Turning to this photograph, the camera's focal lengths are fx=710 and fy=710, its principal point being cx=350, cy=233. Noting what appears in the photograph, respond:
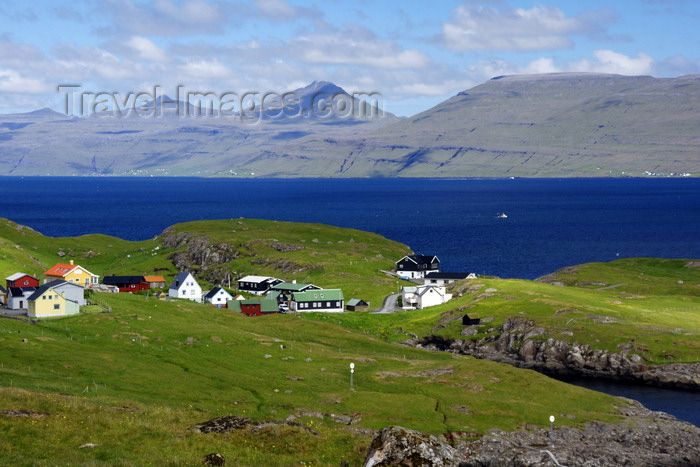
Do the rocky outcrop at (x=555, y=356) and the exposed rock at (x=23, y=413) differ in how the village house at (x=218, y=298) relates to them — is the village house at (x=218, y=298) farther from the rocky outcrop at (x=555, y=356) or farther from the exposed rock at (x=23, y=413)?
the exposed rock at (x=23, y=413)

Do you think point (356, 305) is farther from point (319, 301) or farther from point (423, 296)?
point (423, 296)

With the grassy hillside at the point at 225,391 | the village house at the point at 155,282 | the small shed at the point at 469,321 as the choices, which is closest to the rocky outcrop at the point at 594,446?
the grassy hillside at the point at 225,391

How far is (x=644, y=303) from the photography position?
146 metres

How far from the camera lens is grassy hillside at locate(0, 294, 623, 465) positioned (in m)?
43.8

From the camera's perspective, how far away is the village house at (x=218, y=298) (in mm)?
143625

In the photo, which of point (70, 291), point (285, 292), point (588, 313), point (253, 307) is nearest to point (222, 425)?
point (70, 291)

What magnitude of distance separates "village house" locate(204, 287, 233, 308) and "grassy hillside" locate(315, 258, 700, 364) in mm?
21521

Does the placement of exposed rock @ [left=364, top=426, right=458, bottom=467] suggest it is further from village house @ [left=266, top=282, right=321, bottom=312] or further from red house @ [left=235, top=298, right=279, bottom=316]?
village house @ [left=266, top=282, right=321, bottom=312]

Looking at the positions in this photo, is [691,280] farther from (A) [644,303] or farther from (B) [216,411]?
(B) [216,411]

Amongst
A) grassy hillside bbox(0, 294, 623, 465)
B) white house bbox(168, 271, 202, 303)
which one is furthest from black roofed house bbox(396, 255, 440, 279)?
grassy hillside bbox(0, 294, 623, 465)

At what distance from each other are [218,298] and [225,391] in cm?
7096

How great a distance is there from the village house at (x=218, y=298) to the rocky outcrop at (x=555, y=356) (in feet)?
134

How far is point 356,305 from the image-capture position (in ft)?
486

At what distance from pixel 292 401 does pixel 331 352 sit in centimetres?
2944
